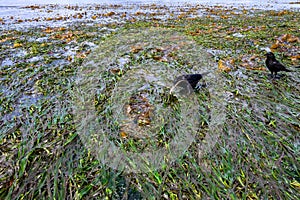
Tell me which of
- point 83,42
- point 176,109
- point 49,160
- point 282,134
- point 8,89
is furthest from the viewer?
point 83,42

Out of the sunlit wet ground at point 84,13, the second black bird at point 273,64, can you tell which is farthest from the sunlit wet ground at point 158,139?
the sunlit wet ground at point 84,13

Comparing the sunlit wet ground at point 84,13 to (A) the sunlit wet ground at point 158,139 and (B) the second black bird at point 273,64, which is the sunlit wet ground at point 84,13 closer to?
(A) the sunlit wet ground at point 158,139

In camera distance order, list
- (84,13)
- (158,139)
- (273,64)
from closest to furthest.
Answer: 1. (158,139)
2. (273,64)
3. (84,13)

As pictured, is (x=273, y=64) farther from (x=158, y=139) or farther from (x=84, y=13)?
(x=84, y=13)

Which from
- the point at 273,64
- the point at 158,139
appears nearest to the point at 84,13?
the point at 273,64

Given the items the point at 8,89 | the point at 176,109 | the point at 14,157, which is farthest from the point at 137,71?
the point at 14,157

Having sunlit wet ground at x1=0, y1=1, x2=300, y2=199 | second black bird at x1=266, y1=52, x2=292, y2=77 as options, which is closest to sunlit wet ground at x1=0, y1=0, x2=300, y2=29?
sunlit wet ground at x1=0, y1=1, x2=300, y2=199

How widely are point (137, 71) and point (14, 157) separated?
2795 millimetres

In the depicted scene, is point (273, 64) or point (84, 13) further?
point (84, 13)

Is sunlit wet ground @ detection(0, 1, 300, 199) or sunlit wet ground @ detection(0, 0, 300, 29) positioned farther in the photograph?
sunlit wet ground @ detection(0, 0, 300, 29)

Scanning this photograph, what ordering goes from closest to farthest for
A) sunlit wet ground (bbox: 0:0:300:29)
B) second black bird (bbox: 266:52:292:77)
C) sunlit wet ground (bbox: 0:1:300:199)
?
sunlit wet ground (bbox: 0:1:300:199) < second black bird (bbox: 266:52:292:77) < sunlit wet ground (bbox: 0:0:300:29)

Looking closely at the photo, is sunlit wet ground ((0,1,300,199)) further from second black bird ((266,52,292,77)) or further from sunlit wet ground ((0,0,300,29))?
sunlit wet ground ((0,0,300,29))

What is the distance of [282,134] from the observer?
2.47m

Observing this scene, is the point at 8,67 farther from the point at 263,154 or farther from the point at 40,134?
the point at 263,154
